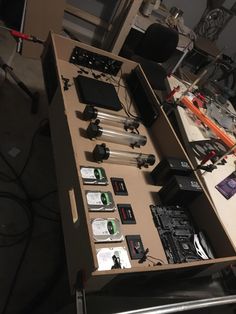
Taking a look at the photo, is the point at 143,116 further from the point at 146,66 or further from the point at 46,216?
the point at 146,66

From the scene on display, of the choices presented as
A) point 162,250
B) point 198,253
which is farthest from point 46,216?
point 198,253

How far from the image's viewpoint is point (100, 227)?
1.18m

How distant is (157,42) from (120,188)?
80.2 inches

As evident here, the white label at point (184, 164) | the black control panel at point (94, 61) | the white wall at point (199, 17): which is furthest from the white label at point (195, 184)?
the white wall at point (199, 17)

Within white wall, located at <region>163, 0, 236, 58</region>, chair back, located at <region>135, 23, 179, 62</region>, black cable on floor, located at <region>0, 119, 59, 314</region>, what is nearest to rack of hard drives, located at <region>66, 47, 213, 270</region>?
black cable on floor, located at <region>0, 119, 59, 314</region>

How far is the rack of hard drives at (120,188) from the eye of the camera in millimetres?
1167

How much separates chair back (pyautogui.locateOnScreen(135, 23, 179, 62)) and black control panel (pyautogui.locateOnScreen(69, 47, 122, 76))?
2.85 feet

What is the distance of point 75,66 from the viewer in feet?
6.77

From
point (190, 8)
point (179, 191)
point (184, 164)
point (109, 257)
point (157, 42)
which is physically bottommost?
point (109, 257)

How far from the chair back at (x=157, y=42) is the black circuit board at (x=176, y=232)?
6.59ft

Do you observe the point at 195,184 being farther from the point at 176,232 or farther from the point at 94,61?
the point at 94,61

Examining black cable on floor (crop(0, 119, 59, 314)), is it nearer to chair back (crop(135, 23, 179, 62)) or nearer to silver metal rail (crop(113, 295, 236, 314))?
silver metal rail (crop(113, 295, 236, 314))

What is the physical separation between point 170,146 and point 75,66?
0.98 metres

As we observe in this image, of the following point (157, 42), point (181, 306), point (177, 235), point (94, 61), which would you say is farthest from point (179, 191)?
point (157, 42)
